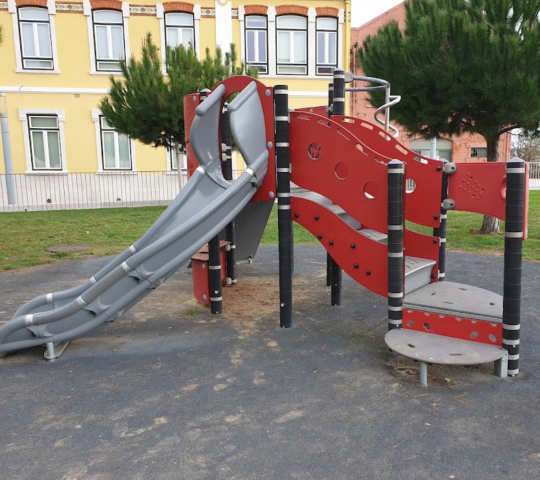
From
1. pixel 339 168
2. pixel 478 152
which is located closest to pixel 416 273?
pixel 339 168

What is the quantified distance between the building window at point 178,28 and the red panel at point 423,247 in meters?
15.9

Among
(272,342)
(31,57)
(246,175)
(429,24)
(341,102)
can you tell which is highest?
(31,57)

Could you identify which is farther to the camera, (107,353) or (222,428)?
(107,353)

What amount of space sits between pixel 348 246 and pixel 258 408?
1.62m

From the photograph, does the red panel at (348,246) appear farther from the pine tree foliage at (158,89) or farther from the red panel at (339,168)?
the pine tree foliage at (158,89)

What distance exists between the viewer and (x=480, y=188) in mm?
3598

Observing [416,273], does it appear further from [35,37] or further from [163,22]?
[35,37]

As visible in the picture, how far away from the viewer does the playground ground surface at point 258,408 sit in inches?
95.4

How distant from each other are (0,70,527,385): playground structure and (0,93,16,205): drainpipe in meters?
15.0

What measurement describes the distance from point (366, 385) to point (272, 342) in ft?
3.57

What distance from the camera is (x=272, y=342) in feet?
13.7

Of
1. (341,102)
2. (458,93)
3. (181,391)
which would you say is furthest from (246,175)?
(458,93)

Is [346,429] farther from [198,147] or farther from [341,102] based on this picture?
[341,102]

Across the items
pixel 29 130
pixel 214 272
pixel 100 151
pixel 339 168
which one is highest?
pixel 29 130
